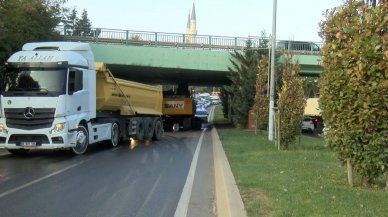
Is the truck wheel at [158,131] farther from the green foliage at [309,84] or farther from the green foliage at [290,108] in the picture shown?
the green foliage at [290,108]

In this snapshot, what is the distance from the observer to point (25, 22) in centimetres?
2553

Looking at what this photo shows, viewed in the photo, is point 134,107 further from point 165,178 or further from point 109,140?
point 165,178

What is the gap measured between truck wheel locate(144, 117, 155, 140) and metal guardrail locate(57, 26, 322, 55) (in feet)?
34.7

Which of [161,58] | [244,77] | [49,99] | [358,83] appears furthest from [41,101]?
[244,77]

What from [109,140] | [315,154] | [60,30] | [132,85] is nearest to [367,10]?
[315,154]

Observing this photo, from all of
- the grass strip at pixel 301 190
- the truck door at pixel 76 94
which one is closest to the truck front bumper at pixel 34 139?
the truck door at pixel 76 94

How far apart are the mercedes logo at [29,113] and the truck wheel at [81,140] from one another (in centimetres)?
163

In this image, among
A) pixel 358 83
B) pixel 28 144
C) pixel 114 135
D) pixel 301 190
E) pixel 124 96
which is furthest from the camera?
pixel 124 96

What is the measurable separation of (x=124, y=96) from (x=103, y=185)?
1175 centimetres

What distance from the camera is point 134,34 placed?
1389 inches

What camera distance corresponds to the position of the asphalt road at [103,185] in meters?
8.61

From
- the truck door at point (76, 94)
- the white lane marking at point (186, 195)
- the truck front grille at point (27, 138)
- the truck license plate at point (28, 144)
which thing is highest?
the truck door at point (76, 94)

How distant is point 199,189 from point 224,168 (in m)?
2.35

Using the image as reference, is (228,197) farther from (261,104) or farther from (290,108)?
(261,104)
